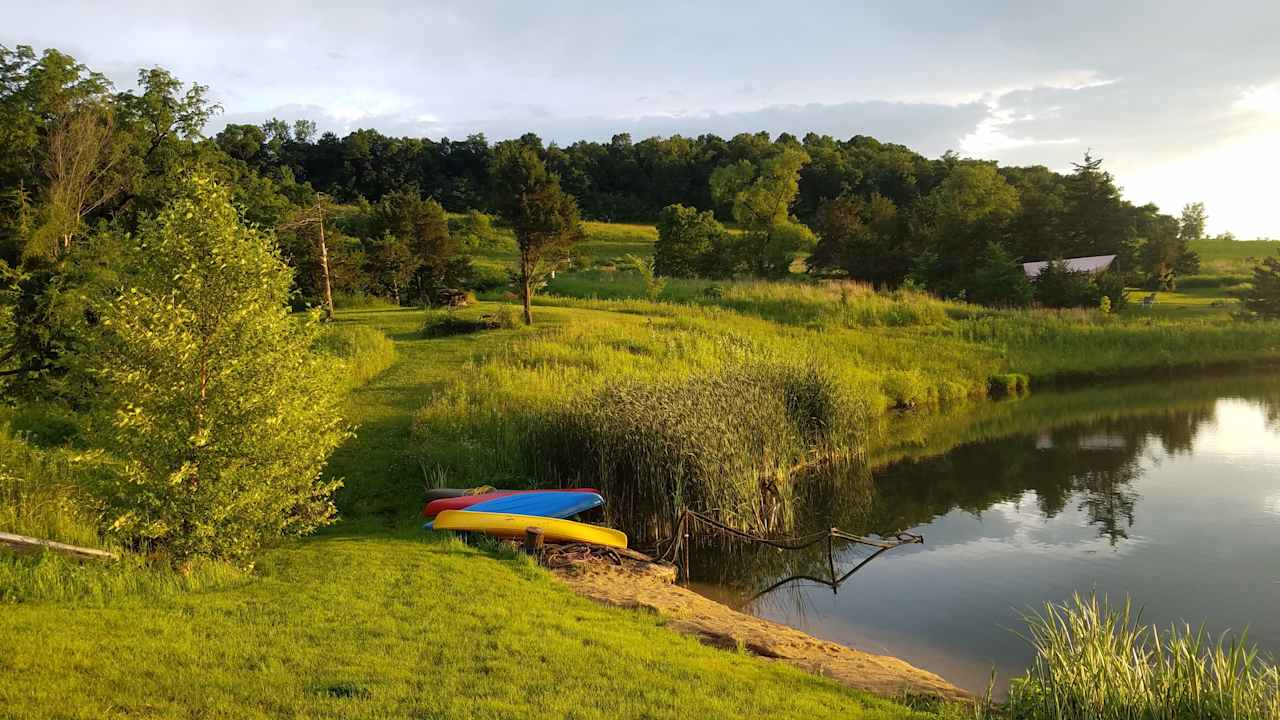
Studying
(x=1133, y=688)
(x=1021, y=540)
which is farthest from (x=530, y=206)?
(x=1133, y=688)

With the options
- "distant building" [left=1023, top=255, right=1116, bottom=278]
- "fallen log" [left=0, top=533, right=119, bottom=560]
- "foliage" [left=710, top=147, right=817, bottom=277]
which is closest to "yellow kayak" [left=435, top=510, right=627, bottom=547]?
"fallen log" [left=0, top=533, right=119, bottom=560]

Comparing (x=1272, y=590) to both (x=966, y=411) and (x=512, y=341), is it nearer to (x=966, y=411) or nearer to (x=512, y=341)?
(x=966, y=411)

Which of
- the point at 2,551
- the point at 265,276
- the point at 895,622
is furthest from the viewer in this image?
the point at 895,622

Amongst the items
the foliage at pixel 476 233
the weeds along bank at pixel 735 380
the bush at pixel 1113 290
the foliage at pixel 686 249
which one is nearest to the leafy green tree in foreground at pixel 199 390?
the weeds along bank at pixel 735 380

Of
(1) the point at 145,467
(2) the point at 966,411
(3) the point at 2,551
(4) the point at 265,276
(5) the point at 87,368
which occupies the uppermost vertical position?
(4) the point at 265,276

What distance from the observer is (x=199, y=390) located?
373 inches

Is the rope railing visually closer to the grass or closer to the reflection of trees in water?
the reflection of trees in water

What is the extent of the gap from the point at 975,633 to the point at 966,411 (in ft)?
60.1

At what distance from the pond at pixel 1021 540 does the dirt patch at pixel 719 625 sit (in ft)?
3.05

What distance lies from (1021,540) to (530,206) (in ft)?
62.5

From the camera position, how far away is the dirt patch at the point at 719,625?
789 cm

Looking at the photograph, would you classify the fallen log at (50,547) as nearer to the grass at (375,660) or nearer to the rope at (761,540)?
the grass at (375,660)

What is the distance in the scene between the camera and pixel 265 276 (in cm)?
998

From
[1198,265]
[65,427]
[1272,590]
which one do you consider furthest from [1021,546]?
[1198,265]
